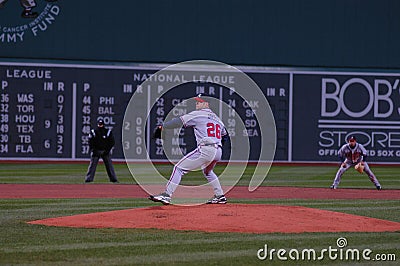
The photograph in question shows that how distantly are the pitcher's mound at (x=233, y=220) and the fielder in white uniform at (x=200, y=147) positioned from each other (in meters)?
0.85

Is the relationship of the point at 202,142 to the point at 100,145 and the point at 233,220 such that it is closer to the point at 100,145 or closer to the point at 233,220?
the point at 233,220

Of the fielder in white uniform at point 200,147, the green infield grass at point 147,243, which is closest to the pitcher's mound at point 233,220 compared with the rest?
the green infield grass at point 147,243

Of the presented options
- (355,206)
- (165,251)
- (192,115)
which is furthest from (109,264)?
(355,206)

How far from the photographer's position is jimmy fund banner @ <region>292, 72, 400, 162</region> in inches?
1197

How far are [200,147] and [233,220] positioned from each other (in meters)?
2.51

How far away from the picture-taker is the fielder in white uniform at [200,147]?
1352cm

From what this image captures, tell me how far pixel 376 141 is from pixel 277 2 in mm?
6196

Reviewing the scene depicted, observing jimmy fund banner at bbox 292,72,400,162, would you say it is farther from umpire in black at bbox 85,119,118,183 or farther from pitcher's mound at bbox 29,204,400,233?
pitcher's mound at bbox 29,204,400,233

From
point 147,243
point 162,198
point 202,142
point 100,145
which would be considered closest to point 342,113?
point 100,145

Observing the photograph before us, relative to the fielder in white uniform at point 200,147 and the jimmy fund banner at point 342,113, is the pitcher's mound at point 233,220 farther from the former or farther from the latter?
the jimmy fund banner at point 342,113

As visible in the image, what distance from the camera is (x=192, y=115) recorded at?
13672 millimetres

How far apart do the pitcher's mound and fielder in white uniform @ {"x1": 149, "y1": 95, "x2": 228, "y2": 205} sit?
0.85 meters

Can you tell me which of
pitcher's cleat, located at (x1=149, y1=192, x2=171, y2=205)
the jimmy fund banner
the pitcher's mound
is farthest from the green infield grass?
the jimmy fund banner

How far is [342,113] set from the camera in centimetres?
3048
